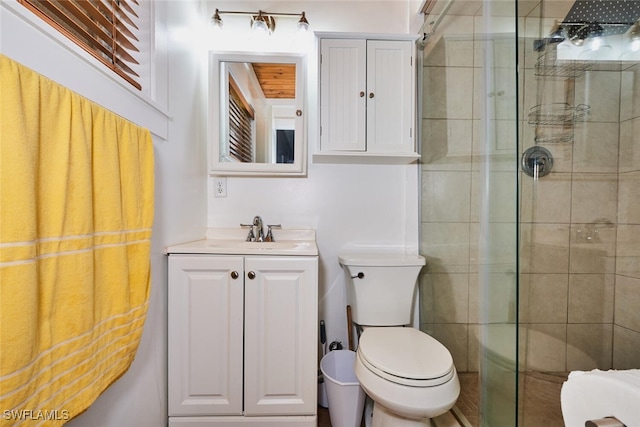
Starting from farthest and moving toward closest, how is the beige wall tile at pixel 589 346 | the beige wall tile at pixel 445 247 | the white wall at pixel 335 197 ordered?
1. the white wall at pixel 335 197
2. the beige wall tile at pixel 445 247
3. the beige wall tile at pixel 589 346

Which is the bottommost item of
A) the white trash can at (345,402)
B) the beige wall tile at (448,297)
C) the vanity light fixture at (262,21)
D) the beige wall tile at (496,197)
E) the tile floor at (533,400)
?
the white trash can at (345,402)

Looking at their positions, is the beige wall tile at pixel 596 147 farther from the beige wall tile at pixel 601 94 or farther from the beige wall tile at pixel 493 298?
the beige wall tile at pixel 493 298

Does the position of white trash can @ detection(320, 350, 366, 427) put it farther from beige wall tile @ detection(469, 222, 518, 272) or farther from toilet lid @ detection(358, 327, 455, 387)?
beige wall tile @ detection(469, 222, 518, 272)

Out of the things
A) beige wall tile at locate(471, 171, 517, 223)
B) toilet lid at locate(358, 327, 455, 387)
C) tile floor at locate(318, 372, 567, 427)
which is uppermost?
beige wall tile at locate(471, 171, 517, 223)

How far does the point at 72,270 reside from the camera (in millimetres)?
583

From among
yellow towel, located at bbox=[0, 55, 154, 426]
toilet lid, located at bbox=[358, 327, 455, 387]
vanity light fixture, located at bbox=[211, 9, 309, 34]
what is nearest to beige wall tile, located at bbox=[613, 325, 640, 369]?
toilet lid, located at bbox=[358, 327, 455, 387]

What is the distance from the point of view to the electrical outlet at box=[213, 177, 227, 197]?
163cm

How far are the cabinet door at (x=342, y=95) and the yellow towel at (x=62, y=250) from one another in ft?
3.10

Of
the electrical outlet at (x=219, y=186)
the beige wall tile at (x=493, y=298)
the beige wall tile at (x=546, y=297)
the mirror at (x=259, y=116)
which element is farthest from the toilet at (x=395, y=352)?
the electrical outlet at (x=219, y=186)

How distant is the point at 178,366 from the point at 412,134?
165 centimetres

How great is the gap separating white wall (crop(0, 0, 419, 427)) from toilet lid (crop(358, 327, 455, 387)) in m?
0.51

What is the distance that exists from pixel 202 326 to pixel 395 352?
0.83 meters

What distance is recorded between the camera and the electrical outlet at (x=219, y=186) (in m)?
1.63

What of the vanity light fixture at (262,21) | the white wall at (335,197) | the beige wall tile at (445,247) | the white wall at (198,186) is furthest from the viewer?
the white wall at (335,197)
